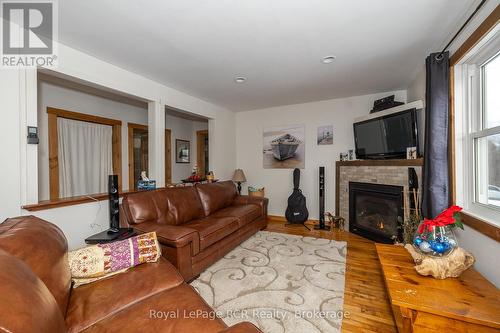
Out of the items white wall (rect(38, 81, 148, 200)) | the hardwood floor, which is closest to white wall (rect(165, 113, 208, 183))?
white wall (rect(38, 81, 148, 200))

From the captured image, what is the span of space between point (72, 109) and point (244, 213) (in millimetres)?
3130

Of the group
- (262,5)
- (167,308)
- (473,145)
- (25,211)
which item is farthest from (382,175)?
(25,211)

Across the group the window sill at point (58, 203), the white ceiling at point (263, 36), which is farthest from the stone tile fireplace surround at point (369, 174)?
the window sill at point (58, 203)

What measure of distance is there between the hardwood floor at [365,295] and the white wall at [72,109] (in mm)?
3970

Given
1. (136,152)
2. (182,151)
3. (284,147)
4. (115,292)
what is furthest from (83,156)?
(284,147)

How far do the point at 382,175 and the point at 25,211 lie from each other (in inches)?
163

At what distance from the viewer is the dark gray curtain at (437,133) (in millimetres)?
2031

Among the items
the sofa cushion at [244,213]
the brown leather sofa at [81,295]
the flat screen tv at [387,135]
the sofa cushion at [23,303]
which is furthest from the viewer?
the sofa cushion at [244,213]

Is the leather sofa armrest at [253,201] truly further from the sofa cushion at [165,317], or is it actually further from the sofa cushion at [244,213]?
the sofa cushion at [165,317]

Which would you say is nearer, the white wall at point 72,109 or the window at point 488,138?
the window at point 488,138

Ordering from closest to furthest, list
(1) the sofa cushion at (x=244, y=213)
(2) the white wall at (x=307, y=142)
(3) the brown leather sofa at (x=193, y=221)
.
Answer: (3) the brown leather sofa at (x=193, y=221) < (1) the sofa cushion at (x=244, y=213) < (2) the white wall at (x=307, y=142)

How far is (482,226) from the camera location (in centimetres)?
159

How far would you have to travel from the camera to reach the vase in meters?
1.55

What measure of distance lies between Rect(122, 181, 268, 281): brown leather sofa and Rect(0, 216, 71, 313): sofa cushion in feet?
3.00
